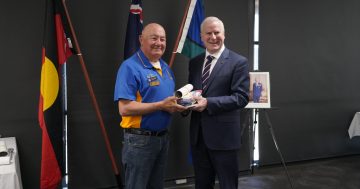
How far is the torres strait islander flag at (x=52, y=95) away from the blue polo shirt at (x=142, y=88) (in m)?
0.81

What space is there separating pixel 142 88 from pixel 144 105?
12cm

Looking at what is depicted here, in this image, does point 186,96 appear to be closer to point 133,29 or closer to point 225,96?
point 225,96

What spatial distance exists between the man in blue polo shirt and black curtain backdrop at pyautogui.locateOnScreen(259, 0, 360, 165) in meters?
2.25

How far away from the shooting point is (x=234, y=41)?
12.6 ft

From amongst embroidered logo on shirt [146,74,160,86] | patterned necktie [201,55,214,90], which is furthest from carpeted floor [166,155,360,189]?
embroidered logo on shirt [146,74,160,86]

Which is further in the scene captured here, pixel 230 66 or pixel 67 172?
pixel 67 172

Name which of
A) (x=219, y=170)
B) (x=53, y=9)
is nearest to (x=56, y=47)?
(x=53, y=9)

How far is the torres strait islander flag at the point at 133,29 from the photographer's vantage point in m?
3.08

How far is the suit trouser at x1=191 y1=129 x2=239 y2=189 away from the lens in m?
2.17

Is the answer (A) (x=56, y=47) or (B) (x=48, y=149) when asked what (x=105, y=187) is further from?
(A) (x=56, y=47)

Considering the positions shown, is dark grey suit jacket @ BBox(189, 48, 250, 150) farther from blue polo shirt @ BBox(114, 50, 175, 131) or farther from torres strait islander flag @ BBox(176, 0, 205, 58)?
torres strait islander flag @ BBox(176, 0, 205, 58)

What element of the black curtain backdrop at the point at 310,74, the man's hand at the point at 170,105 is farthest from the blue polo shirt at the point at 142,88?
the black curtain backdrop at the point at 310,74

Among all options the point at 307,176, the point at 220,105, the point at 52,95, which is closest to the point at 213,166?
the point at 220,105

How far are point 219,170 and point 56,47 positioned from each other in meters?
1.62
